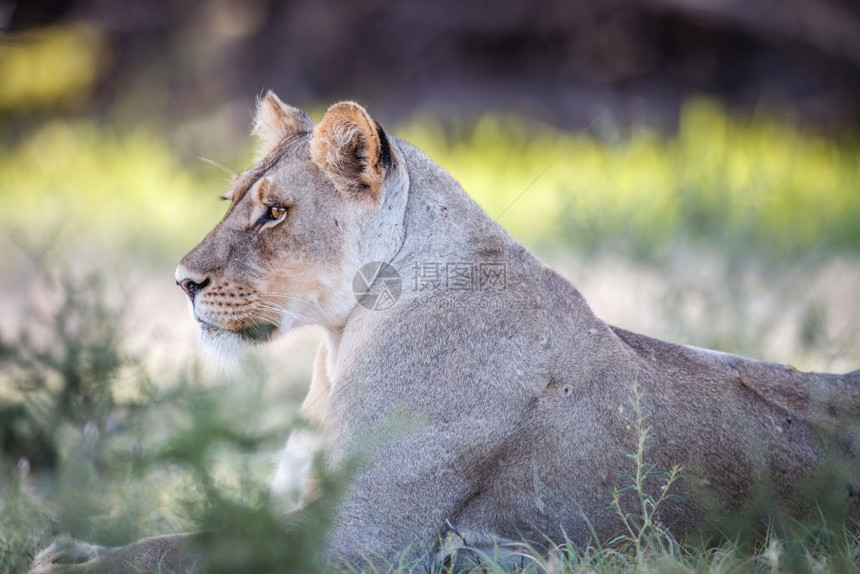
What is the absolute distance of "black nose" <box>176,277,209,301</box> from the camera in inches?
144

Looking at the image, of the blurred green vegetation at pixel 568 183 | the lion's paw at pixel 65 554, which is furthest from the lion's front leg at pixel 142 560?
the blurred green vegetation at pixel 568 183

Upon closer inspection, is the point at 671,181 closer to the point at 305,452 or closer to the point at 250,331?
the point at 250,331

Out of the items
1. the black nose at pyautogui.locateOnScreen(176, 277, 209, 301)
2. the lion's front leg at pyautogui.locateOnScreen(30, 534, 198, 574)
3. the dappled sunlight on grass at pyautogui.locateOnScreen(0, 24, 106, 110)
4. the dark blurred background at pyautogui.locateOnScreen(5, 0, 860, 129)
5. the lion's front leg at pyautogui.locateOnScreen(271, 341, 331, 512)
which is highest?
the dark blurred background at pyautogui.locateOnScreen(5, 0, 860, 129)

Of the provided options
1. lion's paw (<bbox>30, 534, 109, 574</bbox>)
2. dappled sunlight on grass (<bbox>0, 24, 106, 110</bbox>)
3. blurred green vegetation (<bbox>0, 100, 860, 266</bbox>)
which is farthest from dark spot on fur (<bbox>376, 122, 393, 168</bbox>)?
dappled sunlight on grass (<bbox>0, 24, 106, 110</bbox>)

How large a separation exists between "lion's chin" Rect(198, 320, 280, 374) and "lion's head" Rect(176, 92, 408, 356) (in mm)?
42

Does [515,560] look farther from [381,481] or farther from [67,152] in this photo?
[67,152]

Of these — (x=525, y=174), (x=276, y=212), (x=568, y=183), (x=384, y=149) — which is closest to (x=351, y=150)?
(x=384, y=149)

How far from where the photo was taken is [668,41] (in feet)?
43.1

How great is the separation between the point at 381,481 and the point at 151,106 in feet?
39.7

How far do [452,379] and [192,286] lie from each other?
1.10 metres

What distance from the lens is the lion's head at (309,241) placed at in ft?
11.9

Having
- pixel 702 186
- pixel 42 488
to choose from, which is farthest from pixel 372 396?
pixel 702 186

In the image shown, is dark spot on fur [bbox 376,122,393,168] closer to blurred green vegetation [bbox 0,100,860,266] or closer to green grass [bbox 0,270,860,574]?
green grass [bbox 0,270,860,574]

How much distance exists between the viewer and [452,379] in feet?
10.8
